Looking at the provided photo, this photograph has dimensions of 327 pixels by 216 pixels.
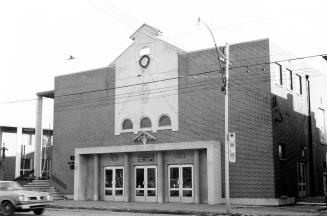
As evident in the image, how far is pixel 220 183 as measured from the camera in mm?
28500

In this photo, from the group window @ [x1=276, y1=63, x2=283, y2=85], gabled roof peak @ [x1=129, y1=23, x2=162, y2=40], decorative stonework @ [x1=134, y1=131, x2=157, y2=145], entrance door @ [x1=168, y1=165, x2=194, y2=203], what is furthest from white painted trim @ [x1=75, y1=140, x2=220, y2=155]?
gabled roof peak @ [x1=129, y1=23, x2=162, y2=40]

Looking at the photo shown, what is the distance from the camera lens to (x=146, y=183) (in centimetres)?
3178

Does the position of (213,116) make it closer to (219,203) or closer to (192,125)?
(192,125)

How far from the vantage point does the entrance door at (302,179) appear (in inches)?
1238

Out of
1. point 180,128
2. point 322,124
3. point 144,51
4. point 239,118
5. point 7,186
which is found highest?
point 144,51

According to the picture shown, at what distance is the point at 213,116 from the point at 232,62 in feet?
11.5

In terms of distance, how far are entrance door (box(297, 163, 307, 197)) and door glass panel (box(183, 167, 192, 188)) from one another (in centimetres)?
732

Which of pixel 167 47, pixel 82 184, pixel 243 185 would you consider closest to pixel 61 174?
pixel 82 184

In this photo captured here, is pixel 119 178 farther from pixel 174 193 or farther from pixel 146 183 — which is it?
pixel 174 193

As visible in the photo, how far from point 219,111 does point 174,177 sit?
533cm

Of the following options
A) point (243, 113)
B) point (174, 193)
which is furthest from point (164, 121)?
point (243, 113)

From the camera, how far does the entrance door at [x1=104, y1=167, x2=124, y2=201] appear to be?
33.0m

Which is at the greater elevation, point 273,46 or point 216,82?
point 273,46

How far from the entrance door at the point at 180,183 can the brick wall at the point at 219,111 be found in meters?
1.91
